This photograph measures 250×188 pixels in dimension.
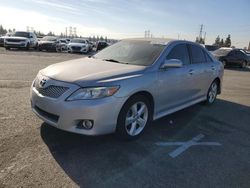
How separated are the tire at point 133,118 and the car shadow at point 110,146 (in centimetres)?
15

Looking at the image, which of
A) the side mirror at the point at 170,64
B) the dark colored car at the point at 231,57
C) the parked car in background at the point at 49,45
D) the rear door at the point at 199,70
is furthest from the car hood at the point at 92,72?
the parked car in background at the point at 49,45

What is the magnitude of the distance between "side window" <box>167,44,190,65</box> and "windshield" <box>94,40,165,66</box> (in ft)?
0.80

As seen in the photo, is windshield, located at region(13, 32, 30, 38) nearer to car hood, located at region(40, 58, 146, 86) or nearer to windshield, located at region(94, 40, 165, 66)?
windshield, located at region(94, 40, 165, 66)

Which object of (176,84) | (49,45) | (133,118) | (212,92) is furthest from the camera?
(49,45)

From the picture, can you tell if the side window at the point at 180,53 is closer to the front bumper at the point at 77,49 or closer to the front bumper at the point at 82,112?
the front bumper at the point at 82,112

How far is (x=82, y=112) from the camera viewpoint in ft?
12.1

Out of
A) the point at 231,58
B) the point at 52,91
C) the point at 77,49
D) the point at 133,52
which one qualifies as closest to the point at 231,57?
the point at 231,58

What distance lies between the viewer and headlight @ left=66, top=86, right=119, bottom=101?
147 inches

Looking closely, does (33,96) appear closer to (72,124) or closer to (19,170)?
(72,124)

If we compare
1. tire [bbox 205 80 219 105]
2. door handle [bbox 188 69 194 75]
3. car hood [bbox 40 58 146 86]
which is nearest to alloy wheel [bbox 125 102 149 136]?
car hood [bbox 40 58 146 86]

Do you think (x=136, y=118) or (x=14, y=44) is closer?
(x=136, y=118)

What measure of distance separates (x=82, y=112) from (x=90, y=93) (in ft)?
0.95

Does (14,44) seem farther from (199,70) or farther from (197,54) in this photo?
(199,70)

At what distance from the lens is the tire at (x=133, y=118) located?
4.12 metres
